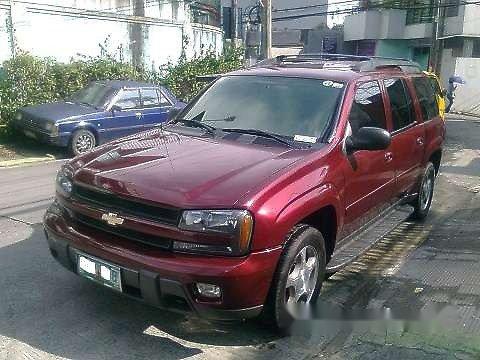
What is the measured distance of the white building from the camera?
14.0 metres

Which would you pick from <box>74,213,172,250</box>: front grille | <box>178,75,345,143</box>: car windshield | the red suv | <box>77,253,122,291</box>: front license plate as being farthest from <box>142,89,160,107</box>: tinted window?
<box>77,253,122,291</box>: front license plate

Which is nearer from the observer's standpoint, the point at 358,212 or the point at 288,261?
the point at 288,261

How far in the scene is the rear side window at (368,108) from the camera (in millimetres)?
4137

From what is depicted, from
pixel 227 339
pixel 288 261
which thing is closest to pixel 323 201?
pixel 288 261

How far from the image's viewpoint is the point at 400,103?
507cm

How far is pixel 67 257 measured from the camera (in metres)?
3.35

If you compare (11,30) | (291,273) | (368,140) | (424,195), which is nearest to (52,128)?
(11,30)

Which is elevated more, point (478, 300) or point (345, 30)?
point (345, 30)

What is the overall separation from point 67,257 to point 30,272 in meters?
1.15

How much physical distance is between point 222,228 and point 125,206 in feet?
2.13

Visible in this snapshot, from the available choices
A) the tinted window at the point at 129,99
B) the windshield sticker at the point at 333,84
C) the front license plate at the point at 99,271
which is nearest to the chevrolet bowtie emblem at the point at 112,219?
the front license plate at the point at 99,271

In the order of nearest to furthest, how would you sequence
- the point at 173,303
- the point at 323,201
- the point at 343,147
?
the point at 173,303, the point at 323,201, the point at 343,147

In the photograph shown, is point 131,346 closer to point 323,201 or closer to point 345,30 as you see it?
point 323,201

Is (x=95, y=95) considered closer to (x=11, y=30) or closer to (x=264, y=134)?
(x=11, y=30)
